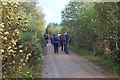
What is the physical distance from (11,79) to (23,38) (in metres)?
3.44

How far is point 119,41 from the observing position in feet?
51.1

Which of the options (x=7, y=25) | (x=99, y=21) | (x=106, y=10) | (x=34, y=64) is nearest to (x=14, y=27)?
(x=7, y=25)

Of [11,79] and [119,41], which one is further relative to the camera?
[119,41]

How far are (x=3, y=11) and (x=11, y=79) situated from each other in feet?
7.65

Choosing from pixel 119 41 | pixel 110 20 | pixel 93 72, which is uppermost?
pixel 110 20

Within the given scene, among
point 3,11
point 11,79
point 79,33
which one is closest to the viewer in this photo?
point 3,11

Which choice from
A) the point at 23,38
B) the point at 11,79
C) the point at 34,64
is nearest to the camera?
the point at 11,79

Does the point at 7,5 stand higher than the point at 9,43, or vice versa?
the point at 7,5

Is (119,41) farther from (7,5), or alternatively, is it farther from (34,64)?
(7,5)

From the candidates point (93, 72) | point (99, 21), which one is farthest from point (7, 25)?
point (99, 21)

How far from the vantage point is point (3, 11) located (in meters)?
7.41

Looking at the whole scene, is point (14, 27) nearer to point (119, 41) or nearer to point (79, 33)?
point (119, 41)

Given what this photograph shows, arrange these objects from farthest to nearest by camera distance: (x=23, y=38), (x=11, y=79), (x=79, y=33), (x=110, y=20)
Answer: (x=79, y=33), (x=110, y=20), (x=23, y=38), (x=11, y=79)

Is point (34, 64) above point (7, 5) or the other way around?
the other way around
